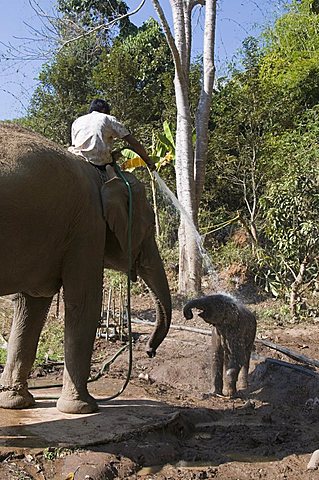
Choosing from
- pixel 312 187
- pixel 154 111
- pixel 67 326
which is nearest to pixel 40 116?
Answer: pixel 154 111

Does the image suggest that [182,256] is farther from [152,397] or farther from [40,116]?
[40,116]

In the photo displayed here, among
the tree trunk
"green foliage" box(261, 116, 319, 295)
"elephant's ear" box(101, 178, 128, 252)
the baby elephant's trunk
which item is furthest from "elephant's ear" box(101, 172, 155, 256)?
the tree trunk

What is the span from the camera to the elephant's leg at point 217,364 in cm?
743

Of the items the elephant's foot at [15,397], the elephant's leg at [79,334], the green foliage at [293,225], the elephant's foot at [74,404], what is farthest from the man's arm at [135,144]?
the green foliage at [293,225]

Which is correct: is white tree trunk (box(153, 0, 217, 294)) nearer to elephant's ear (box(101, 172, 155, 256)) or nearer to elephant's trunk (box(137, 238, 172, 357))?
elephant's trunk (box(137, 238, 172, 357))

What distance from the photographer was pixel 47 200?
490cm

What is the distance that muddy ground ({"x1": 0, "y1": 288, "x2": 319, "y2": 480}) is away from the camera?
4.61 metres

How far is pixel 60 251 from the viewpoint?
5.27 meters

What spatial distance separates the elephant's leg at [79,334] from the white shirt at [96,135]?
1.05 meters

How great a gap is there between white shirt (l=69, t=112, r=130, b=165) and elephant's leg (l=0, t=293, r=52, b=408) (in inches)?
55.8

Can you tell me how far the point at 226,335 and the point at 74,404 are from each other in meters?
2.51

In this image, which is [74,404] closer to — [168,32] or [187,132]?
A: [187,132]

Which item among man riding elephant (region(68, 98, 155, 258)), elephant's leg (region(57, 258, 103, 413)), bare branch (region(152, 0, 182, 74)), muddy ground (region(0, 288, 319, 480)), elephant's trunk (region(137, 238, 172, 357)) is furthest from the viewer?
bare branch (region(152, 0, 182, 74))

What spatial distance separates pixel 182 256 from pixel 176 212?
134 inches
